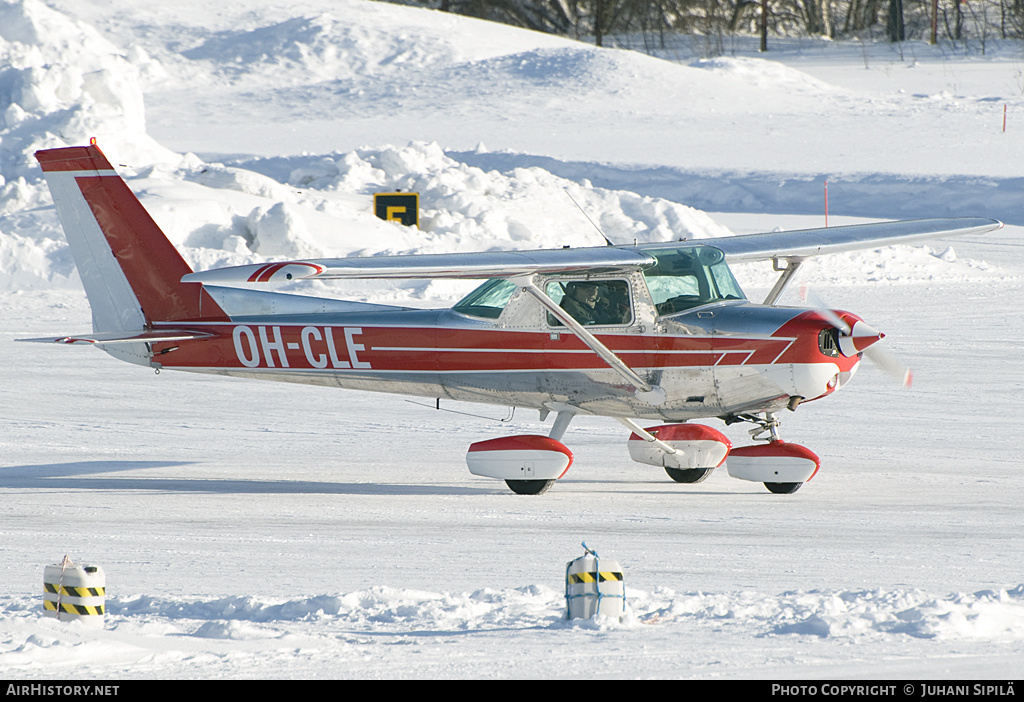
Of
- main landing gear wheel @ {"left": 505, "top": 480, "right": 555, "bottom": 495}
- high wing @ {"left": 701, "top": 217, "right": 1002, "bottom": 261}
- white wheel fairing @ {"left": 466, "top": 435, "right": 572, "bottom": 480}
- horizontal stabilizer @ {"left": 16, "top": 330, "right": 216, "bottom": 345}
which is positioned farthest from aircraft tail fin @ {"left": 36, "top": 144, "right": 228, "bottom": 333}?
high wing @ {"left": 701, "top": 217, "right": 1002, "bottom": 261}

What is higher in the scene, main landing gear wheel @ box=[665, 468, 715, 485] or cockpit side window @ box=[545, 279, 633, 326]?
cockpit side window @ box=[545, 279, 633, 326]

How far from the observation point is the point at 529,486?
28.9 ft

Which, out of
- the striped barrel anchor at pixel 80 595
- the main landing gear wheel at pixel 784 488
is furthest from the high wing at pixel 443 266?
the striped barrel anchor at pixel 80 595

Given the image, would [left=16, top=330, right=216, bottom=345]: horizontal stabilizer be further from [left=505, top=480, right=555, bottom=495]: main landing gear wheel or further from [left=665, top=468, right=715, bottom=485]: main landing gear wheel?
[left=665, top=468, right=715, bottom=485]: main landing gear wheel

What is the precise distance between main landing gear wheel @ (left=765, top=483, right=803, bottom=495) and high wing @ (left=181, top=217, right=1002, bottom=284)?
174cm

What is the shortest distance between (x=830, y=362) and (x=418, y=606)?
380 centimetres

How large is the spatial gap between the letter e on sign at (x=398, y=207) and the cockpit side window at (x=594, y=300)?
14171 mm

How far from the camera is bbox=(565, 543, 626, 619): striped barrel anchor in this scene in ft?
17.5

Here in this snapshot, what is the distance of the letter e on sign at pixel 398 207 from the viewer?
22.7 metres

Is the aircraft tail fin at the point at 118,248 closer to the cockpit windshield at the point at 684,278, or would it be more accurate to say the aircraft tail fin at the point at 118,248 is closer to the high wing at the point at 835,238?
the cockpit windshield at the point at 684,278

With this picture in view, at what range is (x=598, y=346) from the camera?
332 inches

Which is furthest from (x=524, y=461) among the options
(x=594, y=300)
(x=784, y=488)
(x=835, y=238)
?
(x=835, y=238)
